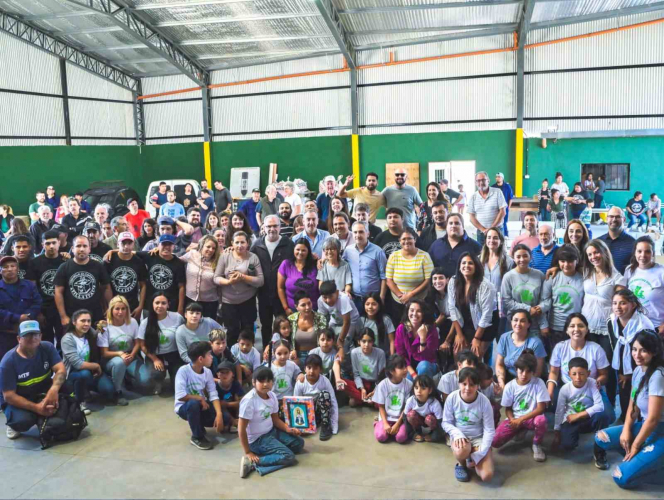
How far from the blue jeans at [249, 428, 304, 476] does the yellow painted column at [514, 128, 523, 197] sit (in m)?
14.9

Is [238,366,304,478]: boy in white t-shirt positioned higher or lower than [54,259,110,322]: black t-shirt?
lower

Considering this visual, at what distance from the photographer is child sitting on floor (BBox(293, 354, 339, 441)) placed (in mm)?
5234

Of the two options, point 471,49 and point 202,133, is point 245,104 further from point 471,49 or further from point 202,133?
point 471,49

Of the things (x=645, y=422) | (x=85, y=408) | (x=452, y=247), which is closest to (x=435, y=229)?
(x=452, y=247)

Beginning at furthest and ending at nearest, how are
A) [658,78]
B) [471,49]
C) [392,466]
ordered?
[471,49], [658,78], [392,466]

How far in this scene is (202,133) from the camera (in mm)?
21141

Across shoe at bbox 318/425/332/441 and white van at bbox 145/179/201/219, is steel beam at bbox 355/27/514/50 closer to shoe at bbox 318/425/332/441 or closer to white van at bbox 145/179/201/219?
white van at bbox 145/179/201/219

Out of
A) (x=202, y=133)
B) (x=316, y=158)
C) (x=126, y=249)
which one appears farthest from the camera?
(x=202, y=133)

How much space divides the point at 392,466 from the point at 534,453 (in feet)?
3.88

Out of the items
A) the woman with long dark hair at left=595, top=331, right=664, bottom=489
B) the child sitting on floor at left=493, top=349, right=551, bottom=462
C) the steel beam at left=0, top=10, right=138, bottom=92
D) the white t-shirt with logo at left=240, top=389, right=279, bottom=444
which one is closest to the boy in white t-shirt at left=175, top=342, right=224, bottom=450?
the white t-shirt with logo at left=240, top=389, right=279, bottom=444

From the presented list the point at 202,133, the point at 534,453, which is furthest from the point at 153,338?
the point at 202,133

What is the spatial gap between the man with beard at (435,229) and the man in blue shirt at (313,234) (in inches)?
46.2

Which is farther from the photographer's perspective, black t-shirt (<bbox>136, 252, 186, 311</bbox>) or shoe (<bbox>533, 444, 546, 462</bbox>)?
black t-shirt (<bbox>136, 252, 186, 311</bbox>)

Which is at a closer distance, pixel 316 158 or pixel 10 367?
pixel 10 367
